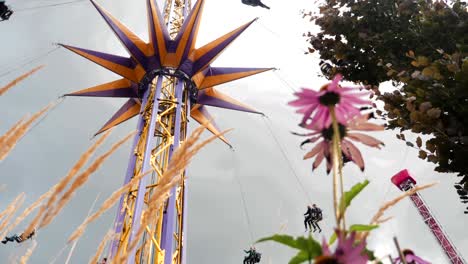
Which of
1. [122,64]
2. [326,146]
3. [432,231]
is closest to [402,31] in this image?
[326,146]

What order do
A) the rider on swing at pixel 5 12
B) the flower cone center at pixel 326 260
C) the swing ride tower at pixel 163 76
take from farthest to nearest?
the swing ride tower at pixel 163 76
the rider on swing at pixel 5 12
the flower cone center at pixel 326 260

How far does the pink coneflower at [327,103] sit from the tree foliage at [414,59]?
1.56 m

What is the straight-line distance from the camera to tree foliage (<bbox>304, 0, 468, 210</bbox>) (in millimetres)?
1963

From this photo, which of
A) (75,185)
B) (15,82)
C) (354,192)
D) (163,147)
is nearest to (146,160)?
(163,147)

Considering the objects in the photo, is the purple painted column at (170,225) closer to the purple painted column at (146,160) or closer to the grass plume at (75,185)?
the purple painted column at (146,160)

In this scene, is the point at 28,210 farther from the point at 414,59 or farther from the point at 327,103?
the point at 414,59

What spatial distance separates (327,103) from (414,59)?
2.51 m

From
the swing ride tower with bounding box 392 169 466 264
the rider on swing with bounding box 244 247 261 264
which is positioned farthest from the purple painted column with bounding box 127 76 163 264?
the swing ride tower with bounding box 392 169 466 264

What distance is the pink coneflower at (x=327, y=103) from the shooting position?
1.73 ft

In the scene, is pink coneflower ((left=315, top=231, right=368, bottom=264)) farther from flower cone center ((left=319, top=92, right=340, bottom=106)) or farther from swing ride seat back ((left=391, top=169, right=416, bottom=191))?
swing ride seat back ((left=391, top=169, right=416, bottom=191))

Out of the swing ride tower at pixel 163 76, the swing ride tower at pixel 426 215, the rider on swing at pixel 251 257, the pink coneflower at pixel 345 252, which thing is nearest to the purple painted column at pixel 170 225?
the swing ride tower at pixel 163 76

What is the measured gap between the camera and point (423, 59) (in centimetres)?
201

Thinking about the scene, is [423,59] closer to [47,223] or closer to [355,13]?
[355,13]

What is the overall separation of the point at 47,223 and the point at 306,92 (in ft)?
2.48
